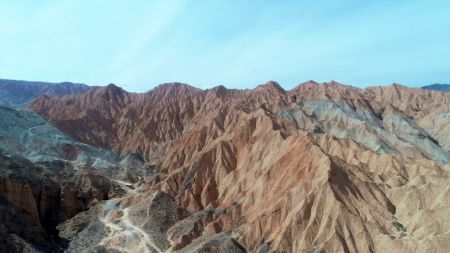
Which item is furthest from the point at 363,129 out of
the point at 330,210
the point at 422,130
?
the point at 330,210

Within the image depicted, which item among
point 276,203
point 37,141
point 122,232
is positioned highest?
point 37,141

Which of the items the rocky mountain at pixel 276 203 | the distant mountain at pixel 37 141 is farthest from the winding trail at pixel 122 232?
the distant mountain at pixel 37 141

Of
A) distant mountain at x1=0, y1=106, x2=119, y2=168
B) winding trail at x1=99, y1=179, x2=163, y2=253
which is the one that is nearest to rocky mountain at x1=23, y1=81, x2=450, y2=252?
winding trail at x1=99, y1=179, x2=163, y2=253

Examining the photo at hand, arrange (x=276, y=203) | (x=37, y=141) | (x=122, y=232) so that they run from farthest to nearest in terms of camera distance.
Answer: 1. (x=37, y=141)
2. (x=122, y=232)
3. (x=276, y=203)

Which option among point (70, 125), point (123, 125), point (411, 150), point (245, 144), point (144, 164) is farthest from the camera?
point (123, 125)

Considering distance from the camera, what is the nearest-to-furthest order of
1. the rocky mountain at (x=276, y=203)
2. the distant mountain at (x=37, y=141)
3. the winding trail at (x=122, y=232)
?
the rocky mountain at (x=276, y=203)
the winding trail at (x=122, y=232)
the distant mountain at (x=37, y=141)

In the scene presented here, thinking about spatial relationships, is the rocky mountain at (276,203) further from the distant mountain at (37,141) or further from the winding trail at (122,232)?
the distant mountain at (37,141)

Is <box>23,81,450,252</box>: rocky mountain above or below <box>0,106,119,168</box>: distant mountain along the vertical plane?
below

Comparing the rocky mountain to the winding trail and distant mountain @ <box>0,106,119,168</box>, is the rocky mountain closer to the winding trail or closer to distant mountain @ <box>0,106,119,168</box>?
the winding trail

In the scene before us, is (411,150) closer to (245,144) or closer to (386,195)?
(245,144)

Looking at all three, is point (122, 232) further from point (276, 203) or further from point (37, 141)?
A: point (37, 141)

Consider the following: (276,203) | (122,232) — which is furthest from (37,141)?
(276,203)
